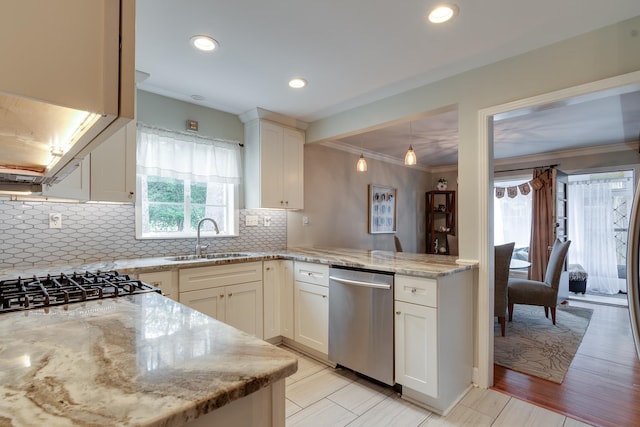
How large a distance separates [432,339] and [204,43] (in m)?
2.43

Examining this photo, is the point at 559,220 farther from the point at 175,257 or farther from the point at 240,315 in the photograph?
the point at 175,257

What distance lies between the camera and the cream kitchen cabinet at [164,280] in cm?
223

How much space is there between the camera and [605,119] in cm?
366

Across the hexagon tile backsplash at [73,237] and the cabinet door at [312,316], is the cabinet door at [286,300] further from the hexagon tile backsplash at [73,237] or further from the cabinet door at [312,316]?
the hexagon tile backsplash at [73,237]

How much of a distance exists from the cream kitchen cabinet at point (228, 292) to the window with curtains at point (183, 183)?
26.4 inches

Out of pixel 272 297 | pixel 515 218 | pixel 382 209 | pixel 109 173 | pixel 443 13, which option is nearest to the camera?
pixel 443 13

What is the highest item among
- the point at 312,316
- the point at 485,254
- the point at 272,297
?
the point at 485,254

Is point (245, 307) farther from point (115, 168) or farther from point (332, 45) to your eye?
point (332, 45)

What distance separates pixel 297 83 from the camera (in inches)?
107

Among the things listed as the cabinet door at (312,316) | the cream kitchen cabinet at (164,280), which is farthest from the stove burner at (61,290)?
the cabinet door at (312,316)

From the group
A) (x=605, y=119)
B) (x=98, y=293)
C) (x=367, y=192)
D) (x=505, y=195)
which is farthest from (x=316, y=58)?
(x=505, y=195)

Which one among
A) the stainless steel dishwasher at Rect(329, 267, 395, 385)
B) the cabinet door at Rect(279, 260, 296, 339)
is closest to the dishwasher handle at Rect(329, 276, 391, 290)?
the stainless steel dishwasher at Rect(329, 267, 395, 385)

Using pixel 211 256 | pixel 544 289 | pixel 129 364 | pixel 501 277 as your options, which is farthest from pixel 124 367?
pixel 544 289

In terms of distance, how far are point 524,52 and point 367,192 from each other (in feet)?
9.99
